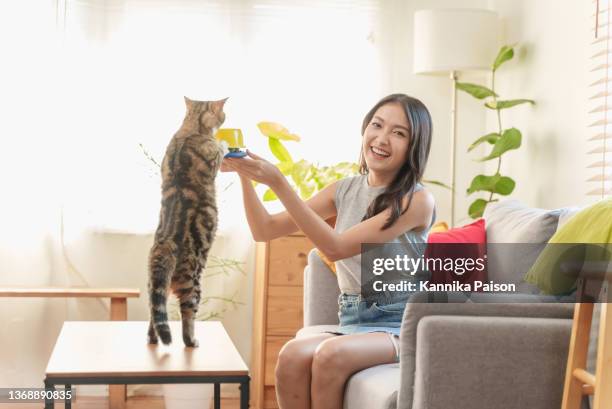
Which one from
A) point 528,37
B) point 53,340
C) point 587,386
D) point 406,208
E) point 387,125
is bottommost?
point 53,340

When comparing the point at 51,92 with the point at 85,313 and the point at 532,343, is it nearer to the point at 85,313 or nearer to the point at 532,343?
the point at 85,313

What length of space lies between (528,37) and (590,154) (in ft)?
2.63

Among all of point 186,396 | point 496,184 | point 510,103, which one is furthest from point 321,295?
point 510,103

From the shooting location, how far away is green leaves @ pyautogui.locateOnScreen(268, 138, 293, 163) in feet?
12.8

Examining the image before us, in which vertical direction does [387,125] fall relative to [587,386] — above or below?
above

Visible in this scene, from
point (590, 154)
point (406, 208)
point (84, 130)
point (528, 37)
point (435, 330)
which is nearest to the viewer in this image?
point (435, 330)

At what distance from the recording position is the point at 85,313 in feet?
13.5

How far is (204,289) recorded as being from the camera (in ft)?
13.6

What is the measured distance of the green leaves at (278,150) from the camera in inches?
154

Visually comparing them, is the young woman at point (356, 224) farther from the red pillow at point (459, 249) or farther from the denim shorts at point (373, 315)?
the red pillow at point (459, 249)

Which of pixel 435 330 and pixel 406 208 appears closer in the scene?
pixel 435 330

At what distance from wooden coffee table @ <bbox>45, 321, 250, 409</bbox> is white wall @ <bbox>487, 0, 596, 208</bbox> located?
1677 millimetres

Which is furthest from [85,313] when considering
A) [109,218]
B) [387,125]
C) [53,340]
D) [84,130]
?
[387,125]

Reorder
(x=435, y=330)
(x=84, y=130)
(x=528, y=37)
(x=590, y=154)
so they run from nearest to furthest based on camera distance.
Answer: (x=435, y=330), (x=590, y=154), (x=528, y=37), (x=84, y=130)
